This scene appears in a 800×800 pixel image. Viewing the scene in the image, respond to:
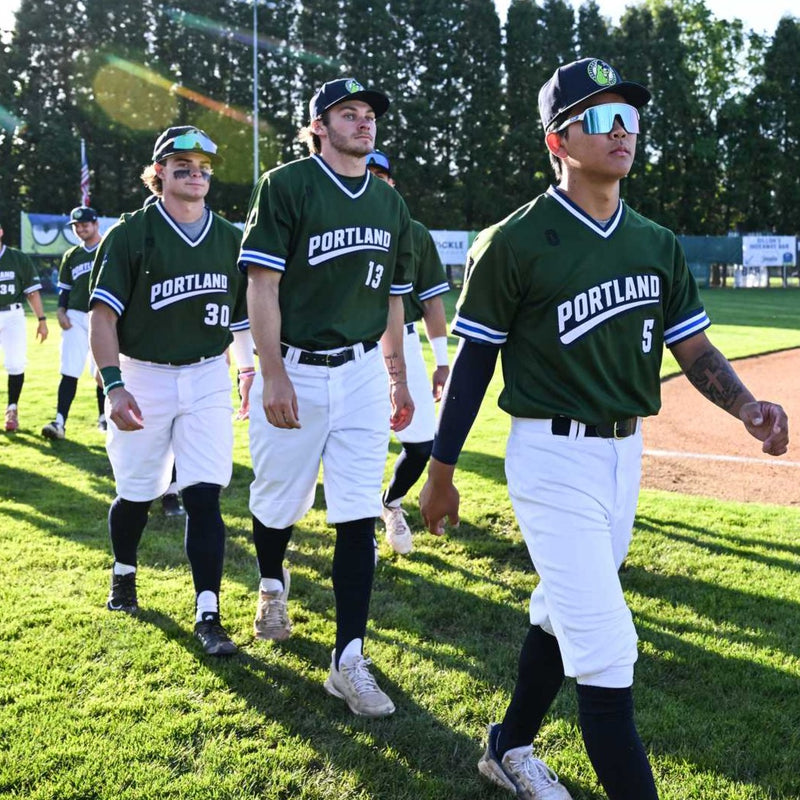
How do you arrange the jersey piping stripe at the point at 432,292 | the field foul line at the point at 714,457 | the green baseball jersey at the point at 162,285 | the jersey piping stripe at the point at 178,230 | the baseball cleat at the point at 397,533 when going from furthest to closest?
the field foul line at the point at 714,457, the jersey piping stripe at the point at 432,292, the baseball cleat at the point at 397,533, the jersey piping stripe at the point at 178,230, the green baseball jersey at the point at 162,285

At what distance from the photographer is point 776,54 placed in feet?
174

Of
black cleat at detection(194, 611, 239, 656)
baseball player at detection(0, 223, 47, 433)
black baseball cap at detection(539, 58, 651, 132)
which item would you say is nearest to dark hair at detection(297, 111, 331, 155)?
black baseball cap at detection(539, 58, 651, 132)

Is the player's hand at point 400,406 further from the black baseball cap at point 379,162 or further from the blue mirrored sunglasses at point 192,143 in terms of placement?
the black baseball cap at point 379,162

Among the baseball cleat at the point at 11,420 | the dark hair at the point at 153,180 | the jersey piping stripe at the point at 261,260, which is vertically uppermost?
the dark hair at the point at 153,180

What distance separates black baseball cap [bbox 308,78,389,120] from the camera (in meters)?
3.58

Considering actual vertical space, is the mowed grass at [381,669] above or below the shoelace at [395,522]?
below

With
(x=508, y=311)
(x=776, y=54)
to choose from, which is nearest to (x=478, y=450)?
(x=508, y=311)

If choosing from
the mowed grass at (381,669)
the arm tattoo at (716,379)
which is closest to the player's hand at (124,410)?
the mowed grass at (381,669)

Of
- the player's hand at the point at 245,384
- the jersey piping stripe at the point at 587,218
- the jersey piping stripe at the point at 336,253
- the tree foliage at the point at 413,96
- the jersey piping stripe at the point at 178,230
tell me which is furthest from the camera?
the tree foliage at the point at 413,96

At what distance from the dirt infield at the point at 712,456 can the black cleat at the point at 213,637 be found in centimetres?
422

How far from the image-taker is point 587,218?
2.60 m

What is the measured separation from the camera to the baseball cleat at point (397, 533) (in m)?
5.37

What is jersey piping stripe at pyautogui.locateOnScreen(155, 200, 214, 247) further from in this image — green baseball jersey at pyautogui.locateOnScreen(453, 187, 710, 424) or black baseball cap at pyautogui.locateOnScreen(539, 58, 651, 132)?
black baseball cap at pyautogui.locateOnScreen(539, 58, 651, 132)

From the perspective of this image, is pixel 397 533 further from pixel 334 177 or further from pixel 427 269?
pixel 334 177
